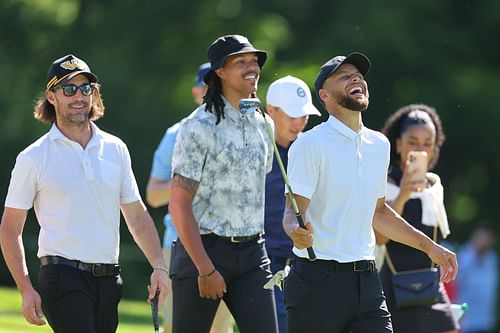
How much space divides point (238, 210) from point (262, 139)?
0.50 m

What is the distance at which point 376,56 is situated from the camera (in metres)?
28.0

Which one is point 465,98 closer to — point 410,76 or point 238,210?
point 410,76

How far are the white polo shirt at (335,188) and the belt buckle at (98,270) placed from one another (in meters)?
1.11

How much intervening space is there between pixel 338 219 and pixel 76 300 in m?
1.52

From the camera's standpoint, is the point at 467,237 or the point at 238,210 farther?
the point at 467,237

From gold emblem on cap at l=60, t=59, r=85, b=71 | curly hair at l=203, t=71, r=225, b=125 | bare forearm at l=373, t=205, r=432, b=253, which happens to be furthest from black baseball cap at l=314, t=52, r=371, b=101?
gold emblem on cap at l=60, t=59, r=85, b=71

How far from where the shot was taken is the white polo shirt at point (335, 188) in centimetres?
708

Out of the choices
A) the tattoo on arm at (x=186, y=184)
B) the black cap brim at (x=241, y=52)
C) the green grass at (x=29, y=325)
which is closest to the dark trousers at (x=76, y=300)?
the tattoo on arm at (x=186, y=184)

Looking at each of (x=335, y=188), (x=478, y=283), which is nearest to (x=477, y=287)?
(x=478, y=283)

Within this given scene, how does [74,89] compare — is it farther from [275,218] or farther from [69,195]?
[275,218]

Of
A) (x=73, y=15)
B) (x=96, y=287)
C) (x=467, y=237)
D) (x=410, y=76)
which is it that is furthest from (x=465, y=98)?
(x=96, y=287)

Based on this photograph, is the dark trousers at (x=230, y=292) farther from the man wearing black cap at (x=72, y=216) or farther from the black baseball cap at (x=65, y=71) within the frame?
the black baseball cap at (x=65, y=71)

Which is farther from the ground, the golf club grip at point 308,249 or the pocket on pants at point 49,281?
the golf club grip at point 308,249

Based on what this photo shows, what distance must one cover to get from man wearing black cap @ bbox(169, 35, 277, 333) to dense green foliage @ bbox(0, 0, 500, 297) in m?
18.7
